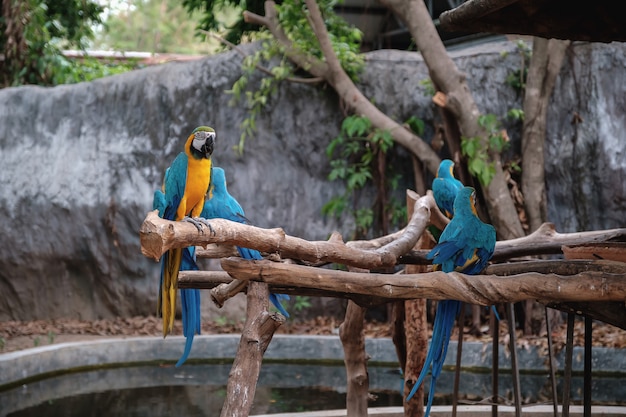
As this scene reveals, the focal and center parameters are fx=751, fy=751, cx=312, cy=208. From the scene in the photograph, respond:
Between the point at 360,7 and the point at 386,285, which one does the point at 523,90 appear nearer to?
the point at 360,7

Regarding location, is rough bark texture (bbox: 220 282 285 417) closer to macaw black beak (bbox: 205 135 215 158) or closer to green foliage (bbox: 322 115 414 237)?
macaw black beak (bbox: 205 135 215 158)

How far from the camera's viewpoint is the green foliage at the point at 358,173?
6270 mm

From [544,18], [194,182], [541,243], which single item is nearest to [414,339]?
[541,243]

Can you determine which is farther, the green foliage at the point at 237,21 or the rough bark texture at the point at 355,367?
the green foliage at the point at 237,21

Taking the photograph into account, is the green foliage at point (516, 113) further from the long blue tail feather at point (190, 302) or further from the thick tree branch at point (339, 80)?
the long blue tail feather at point (190, 302)

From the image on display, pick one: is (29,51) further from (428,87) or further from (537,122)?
(537,122)

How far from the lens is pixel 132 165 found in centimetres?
658

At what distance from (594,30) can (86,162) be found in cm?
503

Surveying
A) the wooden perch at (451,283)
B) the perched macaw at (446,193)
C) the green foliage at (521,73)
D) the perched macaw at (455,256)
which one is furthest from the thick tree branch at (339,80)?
the wooden perch at (451,283)

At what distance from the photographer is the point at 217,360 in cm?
548

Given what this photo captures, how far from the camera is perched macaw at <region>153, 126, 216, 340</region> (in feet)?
8.38

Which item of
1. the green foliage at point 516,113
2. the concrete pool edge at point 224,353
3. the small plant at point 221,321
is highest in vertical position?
the green foliage at point 516,113

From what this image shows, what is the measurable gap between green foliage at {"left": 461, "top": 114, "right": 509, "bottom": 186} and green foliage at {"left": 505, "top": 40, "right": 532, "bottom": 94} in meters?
0.73

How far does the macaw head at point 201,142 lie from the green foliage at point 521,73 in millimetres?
4266
